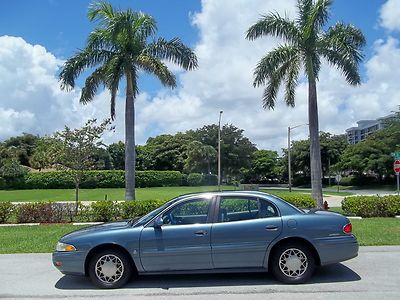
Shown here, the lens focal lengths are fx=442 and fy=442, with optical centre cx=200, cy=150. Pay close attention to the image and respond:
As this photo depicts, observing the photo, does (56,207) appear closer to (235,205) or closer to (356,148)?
(235,205)

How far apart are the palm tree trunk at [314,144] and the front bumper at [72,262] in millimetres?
12090

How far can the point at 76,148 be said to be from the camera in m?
18.8

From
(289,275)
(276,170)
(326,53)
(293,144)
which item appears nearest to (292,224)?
(289,275)

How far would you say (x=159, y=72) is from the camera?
691 inches

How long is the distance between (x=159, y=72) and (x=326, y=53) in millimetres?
6725

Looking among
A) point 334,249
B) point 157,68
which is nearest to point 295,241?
point 334,249

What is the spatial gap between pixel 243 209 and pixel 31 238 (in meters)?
7.32

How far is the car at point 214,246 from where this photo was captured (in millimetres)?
6555

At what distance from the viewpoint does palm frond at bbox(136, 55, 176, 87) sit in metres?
17.4

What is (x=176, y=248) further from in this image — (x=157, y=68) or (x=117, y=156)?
(x=117, y=156)

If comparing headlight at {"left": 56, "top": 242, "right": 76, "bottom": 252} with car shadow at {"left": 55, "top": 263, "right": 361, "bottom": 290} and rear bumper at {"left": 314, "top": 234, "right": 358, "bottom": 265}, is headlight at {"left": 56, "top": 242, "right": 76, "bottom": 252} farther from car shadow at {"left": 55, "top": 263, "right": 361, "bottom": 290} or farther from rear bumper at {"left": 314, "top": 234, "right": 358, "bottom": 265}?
rear bumper at {"left": 314, "top": 234, "right": 358, "bottom": 265}

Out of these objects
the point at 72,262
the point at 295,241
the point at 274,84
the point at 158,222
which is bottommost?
the point at 72,262

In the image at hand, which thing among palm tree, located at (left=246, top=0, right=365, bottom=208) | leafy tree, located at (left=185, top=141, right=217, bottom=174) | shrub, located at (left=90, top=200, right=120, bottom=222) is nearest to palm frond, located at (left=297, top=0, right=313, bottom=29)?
palm tree, located at (left=246, top=0, right=365, bottom=208)

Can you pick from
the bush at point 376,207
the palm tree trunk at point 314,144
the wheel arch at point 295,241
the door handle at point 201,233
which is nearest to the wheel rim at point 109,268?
the door handle at point 201,233
